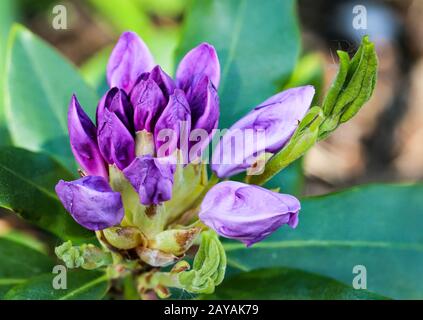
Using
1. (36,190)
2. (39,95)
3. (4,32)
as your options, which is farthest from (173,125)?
(4,32)

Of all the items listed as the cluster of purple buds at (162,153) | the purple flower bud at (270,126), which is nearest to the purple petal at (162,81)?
the cluster of purple buds at (162,153)

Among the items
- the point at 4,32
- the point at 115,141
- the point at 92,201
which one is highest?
the point at 4,32

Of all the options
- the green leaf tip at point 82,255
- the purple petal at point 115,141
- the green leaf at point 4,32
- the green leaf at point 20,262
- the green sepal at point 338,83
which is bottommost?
the green leaf tip at point 82,255

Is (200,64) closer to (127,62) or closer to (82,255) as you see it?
(127,62)

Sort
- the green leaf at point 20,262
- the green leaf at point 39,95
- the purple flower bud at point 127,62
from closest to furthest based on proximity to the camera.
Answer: the purple flower bud at point 127,62 → the green leaf at point 20,262 → the green leaf at point 39,95

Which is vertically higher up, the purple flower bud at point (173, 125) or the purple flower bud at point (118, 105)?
the purple flower bud at point (118, 105)

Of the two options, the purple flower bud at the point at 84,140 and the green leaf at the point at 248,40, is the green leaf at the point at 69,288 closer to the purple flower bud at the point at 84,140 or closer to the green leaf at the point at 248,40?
the purple flower bud at the point at 84,140
